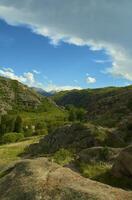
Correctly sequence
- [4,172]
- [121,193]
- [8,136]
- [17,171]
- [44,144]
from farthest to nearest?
1. [8,136]
2. [44,144]
3. [4,172]
4. [17,171]
5. [121,193]

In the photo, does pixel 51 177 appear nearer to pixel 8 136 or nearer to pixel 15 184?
pixel 15 184

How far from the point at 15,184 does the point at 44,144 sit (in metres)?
38.8

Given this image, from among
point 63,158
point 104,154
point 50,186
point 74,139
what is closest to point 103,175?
point 104,154

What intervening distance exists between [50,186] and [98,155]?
43.0 feet

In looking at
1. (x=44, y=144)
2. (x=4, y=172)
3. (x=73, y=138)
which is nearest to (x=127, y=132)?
(x=73, y=138)

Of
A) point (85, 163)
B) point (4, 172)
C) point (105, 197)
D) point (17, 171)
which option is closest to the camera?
point (105, 197)

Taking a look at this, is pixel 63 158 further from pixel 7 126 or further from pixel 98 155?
pixel 7 126

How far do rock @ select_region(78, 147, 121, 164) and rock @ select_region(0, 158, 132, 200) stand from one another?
31.7ft

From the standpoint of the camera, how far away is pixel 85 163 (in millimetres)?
28922

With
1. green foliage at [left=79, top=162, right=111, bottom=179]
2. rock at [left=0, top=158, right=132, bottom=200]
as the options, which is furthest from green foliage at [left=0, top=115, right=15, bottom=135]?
rock at [left=0, top=158, right=132, bottom=200]

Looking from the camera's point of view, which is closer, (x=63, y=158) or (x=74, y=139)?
(x=63, y=158)

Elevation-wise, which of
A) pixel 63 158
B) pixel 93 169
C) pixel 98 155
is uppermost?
pixel 98 155

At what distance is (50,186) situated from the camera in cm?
1695

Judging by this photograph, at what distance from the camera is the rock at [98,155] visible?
29156 millimetres
